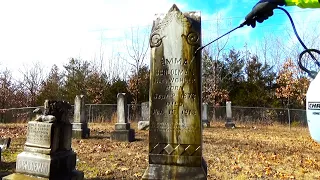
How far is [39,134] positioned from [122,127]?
19.7ft

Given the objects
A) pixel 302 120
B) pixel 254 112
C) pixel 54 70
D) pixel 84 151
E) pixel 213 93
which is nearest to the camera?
pixel 84 151

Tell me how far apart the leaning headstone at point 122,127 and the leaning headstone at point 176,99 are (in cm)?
701

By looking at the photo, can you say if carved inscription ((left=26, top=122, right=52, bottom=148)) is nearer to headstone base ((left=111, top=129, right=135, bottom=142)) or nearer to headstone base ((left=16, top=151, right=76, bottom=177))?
headstone base ((left=16, top=151, right=76, bottom=177))

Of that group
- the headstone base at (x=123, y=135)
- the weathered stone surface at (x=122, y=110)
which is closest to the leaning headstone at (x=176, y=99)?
the headstone base at (x=123, y=135)

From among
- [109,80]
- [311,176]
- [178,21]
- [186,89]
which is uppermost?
[109,80]

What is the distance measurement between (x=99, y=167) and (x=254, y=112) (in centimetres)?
1965

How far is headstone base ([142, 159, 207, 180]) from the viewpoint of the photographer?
349cm

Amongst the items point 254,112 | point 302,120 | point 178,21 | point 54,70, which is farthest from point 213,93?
point 178,21

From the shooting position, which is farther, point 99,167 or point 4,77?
point 4,77

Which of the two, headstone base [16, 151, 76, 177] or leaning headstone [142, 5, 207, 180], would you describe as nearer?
leaning headstone [142, 5, 207, 180]

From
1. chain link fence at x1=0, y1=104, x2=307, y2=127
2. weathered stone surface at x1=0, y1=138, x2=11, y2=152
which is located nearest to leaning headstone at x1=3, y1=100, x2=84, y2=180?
weathered stone surface at x1=0, y1=138, x2=11, y2=152

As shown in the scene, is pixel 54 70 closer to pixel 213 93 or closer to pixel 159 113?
pixel 213 93

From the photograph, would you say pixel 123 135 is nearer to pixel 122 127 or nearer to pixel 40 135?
pixel 122 127

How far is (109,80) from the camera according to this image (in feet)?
93.6
